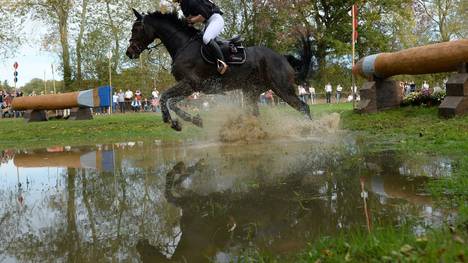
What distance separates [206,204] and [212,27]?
18.4 feet

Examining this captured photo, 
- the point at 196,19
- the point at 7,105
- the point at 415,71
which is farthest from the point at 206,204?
the point at 7,105

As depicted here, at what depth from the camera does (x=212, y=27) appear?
8.62m

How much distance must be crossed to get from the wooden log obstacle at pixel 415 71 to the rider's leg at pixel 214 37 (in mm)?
5081

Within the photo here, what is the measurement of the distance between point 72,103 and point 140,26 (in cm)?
1322

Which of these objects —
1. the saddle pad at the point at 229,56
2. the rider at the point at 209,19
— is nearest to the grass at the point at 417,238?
the saddle pad at the point at 229,56

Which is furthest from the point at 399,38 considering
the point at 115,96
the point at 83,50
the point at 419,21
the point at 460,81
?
the point at 460,81

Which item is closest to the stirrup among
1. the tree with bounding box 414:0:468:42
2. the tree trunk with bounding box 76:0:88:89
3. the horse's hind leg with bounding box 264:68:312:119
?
the horse's hind leg with bounding box 264:68:312:119

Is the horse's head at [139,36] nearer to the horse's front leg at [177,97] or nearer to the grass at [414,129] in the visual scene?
the horse's front leg at [177,97]

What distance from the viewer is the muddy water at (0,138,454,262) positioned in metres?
2.78

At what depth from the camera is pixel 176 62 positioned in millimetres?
8781

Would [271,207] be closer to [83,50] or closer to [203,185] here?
[203,185]

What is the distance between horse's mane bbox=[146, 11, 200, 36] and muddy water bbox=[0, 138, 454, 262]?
12.1 ft

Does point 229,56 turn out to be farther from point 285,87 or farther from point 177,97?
point 285,87

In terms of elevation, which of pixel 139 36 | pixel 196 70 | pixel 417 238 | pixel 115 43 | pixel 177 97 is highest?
pixel 115 43
